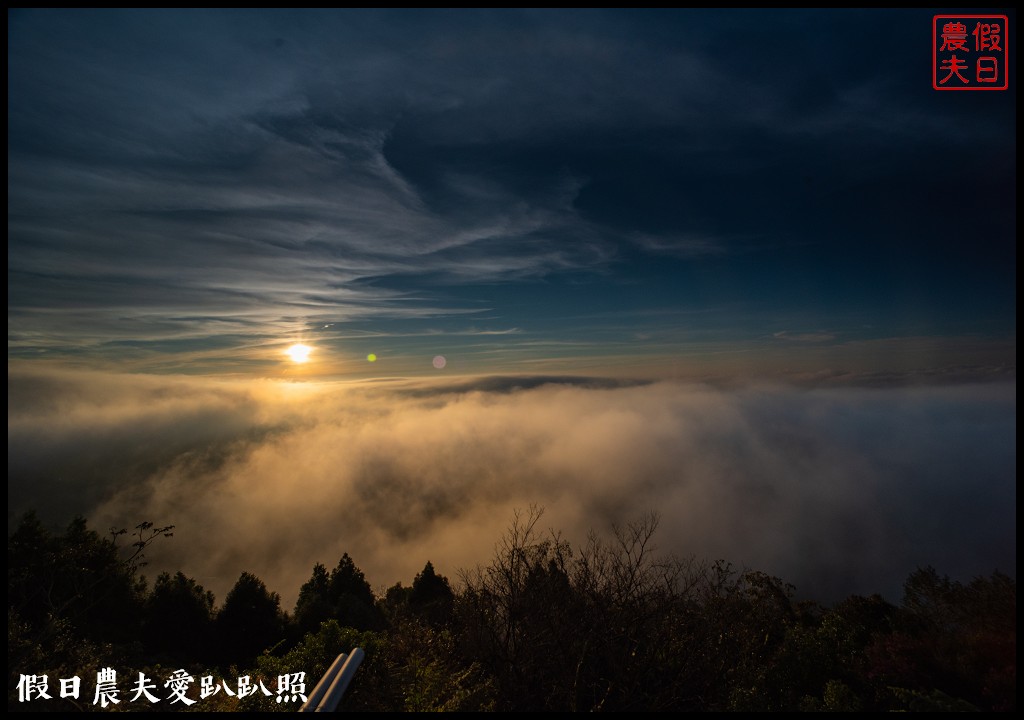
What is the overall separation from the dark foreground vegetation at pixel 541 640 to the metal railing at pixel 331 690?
123 inches

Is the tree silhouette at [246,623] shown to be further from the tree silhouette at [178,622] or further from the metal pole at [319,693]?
the metal pole at [319,693]

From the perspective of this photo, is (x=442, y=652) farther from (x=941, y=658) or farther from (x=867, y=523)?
(x=867, y=523)

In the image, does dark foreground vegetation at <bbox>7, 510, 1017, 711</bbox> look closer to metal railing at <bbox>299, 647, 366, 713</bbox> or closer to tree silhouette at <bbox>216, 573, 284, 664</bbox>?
tree silhouette at <bbox>216, 573, 284, 664</bbox>

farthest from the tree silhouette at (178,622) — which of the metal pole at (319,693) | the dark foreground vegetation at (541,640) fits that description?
the metal pole at (319,693)

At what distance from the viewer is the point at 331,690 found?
672 cm

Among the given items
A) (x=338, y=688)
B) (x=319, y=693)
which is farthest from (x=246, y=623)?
(x=338, y=688)

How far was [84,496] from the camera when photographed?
131m

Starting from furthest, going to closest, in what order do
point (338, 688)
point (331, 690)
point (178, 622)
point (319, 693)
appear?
point (178, 622) → point (319, 693) → point (338, 688) → point (331, 690)

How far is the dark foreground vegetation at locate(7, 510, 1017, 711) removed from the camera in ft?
39.9

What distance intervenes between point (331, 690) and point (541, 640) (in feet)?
31.3

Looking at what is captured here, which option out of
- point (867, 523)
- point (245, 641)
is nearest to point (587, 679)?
point (245, 641)

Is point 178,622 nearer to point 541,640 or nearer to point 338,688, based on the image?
point 541,640

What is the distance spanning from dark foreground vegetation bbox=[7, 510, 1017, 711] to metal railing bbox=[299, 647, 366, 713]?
3.12 meters

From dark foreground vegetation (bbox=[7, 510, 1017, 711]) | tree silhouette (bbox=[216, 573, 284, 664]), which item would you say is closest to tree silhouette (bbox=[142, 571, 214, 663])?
dark foreground vegetation (bbox=[7, 510, 1017, 711])
